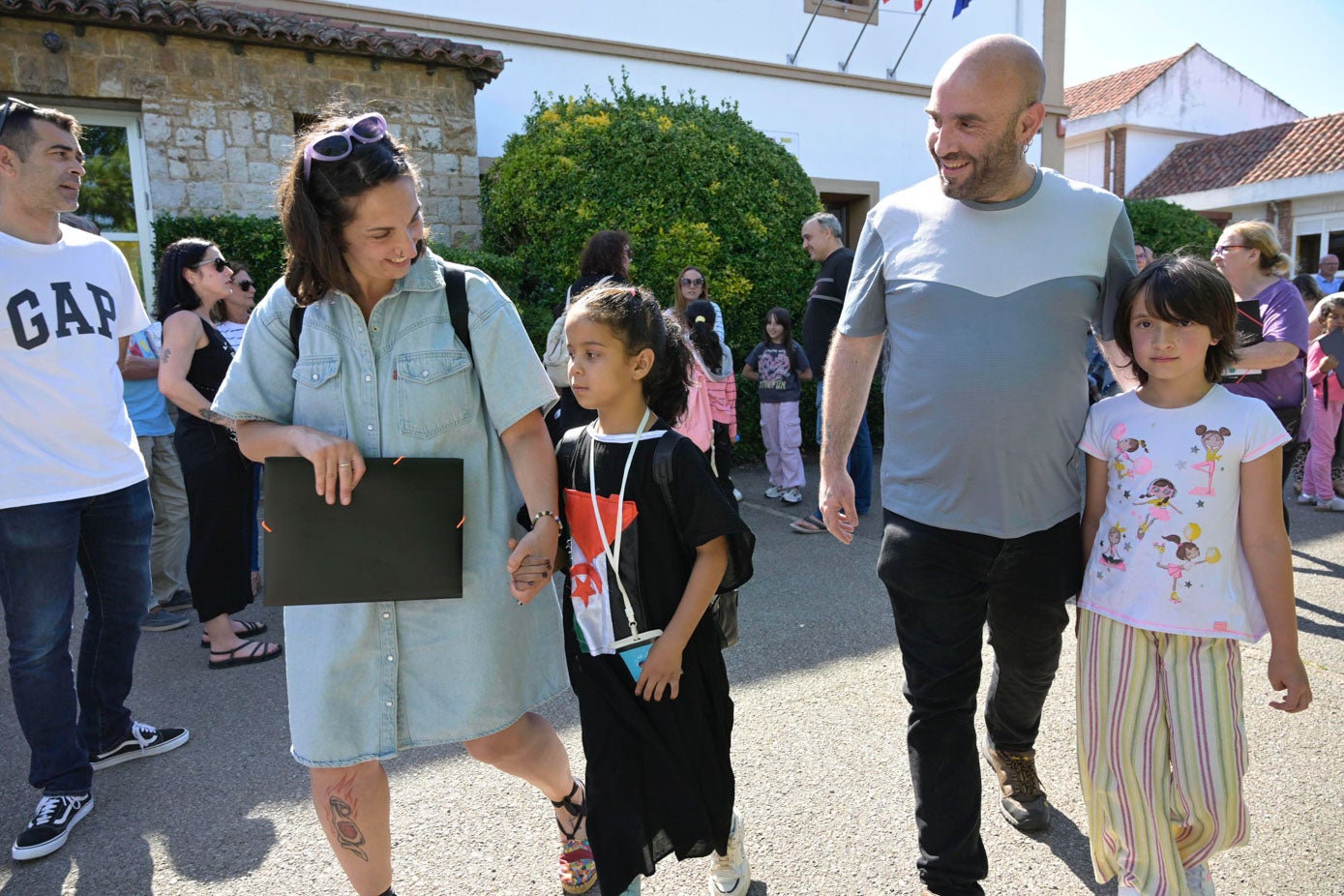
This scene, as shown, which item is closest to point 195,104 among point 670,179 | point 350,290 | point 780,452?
point 670,179

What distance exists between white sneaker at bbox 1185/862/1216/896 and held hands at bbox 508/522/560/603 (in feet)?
5.68

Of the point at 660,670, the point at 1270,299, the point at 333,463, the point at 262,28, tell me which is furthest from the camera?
the point at 262,28

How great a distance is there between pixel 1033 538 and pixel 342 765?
5.78 ft

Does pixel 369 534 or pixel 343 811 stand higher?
pixel 369 534

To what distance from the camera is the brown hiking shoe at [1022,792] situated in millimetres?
2664

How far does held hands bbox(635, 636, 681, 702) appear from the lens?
2088 mm

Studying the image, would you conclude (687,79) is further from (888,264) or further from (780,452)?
(888,264)

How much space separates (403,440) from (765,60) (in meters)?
12.2

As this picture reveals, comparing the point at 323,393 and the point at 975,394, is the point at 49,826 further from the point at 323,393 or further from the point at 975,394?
the point at 975,394

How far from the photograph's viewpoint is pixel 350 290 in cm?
199

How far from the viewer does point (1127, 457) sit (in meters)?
2.22

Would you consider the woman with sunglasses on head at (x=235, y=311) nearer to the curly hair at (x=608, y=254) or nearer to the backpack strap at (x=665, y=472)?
the curly hair at (x=608, y=254)

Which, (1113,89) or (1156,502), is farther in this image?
(1113,89)

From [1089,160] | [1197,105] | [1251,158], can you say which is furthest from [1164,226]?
[1197,105]
